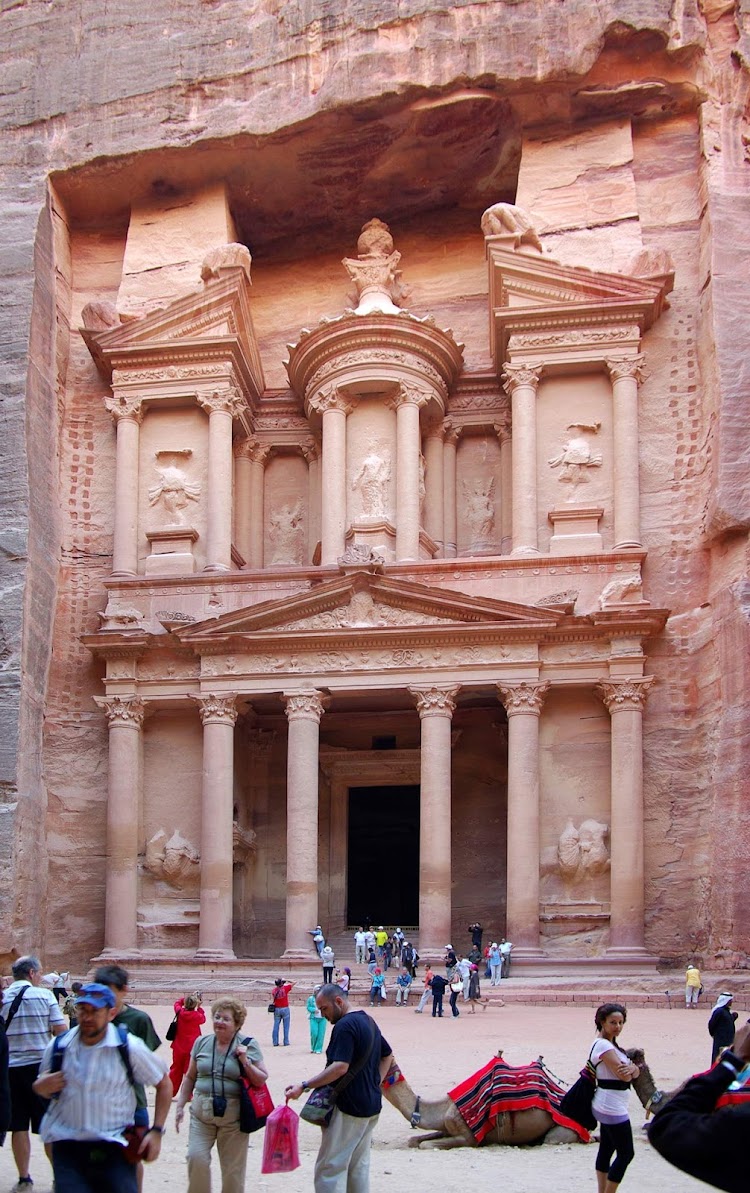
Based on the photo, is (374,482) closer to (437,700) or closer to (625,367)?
(437,700)

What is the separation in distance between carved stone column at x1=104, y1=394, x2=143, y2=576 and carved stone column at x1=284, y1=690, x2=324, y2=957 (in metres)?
5.27

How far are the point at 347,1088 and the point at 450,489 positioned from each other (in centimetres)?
2547

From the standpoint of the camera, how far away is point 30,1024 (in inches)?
401

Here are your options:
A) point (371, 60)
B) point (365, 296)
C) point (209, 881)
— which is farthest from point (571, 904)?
point (371, 60)

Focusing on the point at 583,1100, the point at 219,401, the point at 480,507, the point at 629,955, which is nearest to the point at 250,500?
the point at 219,401

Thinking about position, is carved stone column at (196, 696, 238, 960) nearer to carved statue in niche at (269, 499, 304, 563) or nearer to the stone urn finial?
carved statue in niche at (269, 499, 304, 563)

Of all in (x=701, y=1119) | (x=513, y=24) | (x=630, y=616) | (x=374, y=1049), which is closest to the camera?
(x=701, y=1119)

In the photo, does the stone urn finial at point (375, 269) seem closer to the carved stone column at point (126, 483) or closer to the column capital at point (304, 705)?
the carved stone column at point (126, 483)

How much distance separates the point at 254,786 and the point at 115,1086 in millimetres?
25019

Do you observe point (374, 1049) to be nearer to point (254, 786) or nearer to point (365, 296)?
point (254, 786)

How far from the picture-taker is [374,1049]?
29.1ft

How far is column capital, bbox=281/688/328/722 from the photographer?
2894 centimetres

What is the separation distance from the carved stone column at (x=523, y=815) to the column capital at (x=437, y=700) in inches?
39.3

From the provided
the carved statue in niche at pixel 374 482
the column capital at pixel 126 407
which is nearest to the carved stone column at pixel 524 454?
the carved statue in niche at pixel 374 482
